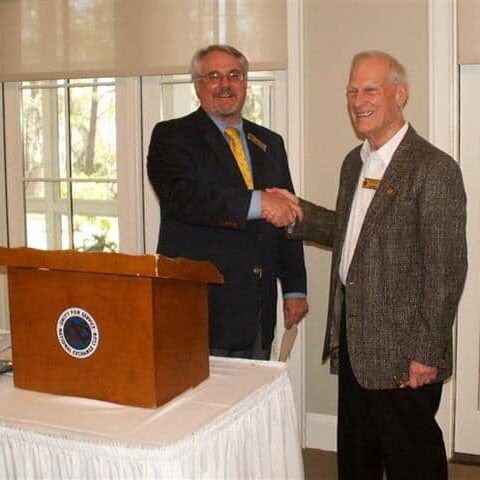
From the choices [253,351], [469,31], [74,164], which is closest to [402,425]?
[253,351]

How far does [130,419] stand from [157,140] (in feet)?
4.16

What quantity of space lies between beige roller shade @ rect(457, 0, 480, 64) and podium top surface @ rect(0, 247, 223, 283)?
174 cm

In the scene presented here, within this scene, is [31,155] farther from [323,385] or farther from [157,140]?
[323,385]

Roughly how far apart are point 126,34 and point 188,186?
4.35 ft

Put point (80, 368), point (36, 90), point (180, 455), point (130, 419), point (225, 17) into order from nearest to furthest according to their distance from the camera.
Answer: point (180, 455) → point (130, 419) → point (80, 368) → point (225, 17) → point (36, 90)

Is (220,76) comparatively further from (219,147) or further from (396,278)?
(396,278)

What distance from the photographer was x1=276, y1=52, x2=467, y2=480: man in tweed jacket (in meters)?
2.15

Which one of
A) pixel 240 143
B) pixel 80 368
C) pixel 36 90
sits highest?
pixel 36 90

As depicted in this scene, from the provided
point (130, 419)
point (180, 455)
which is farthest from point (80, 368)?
point (180, 455)

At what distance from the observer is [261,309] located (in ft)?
8.78

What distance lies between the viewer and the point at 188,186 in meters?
2.52

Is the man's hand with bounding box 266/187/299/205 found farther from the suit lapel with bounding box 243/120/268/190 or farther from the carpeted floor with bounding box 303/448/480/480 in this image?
the carpeted floor with bounding box 303/448/480/480

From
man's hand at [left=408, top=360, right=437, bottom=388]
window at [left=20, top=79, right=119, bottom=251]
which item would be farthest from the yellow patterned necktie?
window at [left=20, top=79, right=119, bottom=251]

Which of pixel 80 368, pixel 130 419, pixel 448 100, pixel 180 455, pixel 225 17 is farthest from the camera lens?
pixel 225 17
